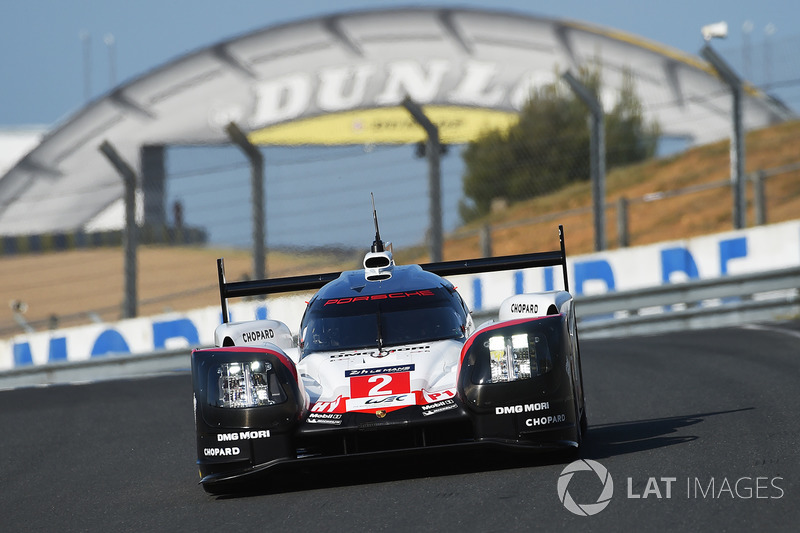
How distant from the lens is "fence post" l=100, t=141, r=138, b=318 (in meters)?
15.5

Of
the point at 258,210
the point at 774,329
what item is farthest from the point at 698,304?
the point at 258,210

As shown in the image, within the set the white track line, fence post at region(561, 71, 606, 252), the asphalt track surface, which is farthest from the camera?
fence post at region(561, 71, 606, 252)

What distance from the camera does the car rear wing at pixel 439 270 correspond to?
740 centimetres

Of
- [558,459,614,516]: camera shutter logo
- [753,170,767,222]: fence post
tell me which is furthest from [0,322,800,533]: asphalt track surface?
[753,170,767,222]: fence post

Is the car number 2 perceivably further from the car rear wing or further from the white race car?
the car rear wing

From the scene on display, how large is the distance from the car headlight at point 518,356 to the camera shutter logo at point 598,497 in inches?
19.0

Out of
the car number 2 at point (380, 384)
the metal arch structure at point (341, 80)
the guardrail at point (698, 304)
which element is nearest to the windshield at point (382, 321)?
the car number 2 at point (380, 384)

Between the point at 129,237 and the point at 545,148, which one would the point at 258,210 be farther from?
the point at 545,148

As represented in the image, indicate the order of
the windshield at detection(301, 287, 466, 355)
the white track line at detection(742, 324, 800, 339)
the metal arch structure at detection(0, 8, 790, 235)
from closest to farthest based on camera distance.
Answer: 1. the windshield at detection(301, 287, 466, 355)
2. the white track line at detection(742, 324, 800, 339)
3. the metal arch structure at detection(0, 8, 790, 235)

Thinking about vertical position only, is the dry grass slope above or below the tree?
below

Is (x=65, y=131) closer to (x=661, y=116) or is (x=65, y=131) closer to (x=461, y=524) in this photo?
(x=661, y=116)

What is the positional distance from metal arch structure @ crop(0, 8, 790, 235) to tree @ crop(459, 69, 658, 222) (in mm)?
9337

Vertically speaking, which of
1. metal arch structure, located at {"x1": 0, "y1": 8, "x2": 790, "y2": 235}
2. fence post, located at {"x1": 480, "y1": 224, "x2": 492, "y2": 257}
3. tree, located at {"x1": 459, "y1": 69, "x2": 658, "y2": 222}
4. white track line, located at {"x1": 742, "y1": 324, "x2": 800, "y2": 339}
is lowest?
white track line, located at {"x1": 742, "y1": 324, "x2": 800, "y2": 339}

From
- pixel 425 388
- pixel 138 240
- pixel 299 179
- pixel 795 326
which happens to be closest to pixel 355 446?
pixel 425 388
